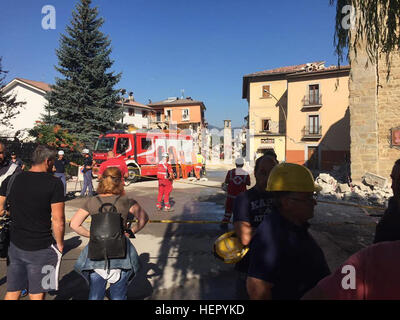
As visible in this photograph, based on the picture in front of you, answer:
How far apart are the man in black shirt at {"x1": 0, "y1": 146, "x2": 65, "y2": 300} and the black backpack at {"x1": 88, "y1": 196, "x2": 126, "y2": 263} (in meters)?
0.50

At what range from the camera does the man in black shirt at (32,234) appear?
7.40 feet

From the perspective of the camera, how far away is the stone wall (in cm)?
1101

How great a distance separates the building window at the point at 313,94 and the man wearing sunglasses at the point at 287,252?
30286 millimetres

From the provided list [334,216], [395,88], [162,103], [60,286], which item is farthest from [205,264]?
[162,103]

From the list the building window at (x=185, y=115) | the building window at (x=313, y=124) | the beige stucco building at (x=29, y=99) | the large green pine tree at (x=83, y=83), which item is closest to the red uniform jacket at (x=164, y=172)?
the large green pine tree at (x=83, y=83)

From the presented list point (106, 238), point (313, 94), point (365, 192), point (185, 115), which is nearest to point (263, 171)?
point (106, 238)

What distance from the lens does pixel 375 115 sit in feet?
36.3

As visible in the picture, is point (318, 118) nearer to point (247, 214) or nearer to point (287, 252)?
point (247, 214)

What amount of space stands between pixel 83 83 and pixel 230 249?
22.7m

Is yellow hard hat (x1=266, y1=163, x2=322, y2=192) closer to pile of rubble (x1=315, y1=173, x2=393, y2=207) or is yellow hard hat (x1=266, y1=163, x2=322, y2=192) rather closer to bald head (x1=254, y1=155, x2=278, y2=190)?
bald head (x1=254, y1=155, x2=278, y2=190)

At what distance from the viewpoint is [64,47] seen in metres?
21.0

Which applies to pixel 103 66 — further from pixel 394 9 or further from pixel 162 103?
pixel 162 103

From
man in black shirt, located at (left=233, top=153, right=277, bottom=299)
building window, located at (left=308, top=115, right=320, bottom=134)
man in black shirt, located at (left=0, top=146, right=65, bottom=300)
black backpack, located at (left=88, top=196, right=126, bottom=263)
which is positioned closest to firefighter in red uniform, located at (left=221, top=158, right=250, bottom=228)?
man in black shirt, located at (left=233, top=153, right=277, bottom=299)
